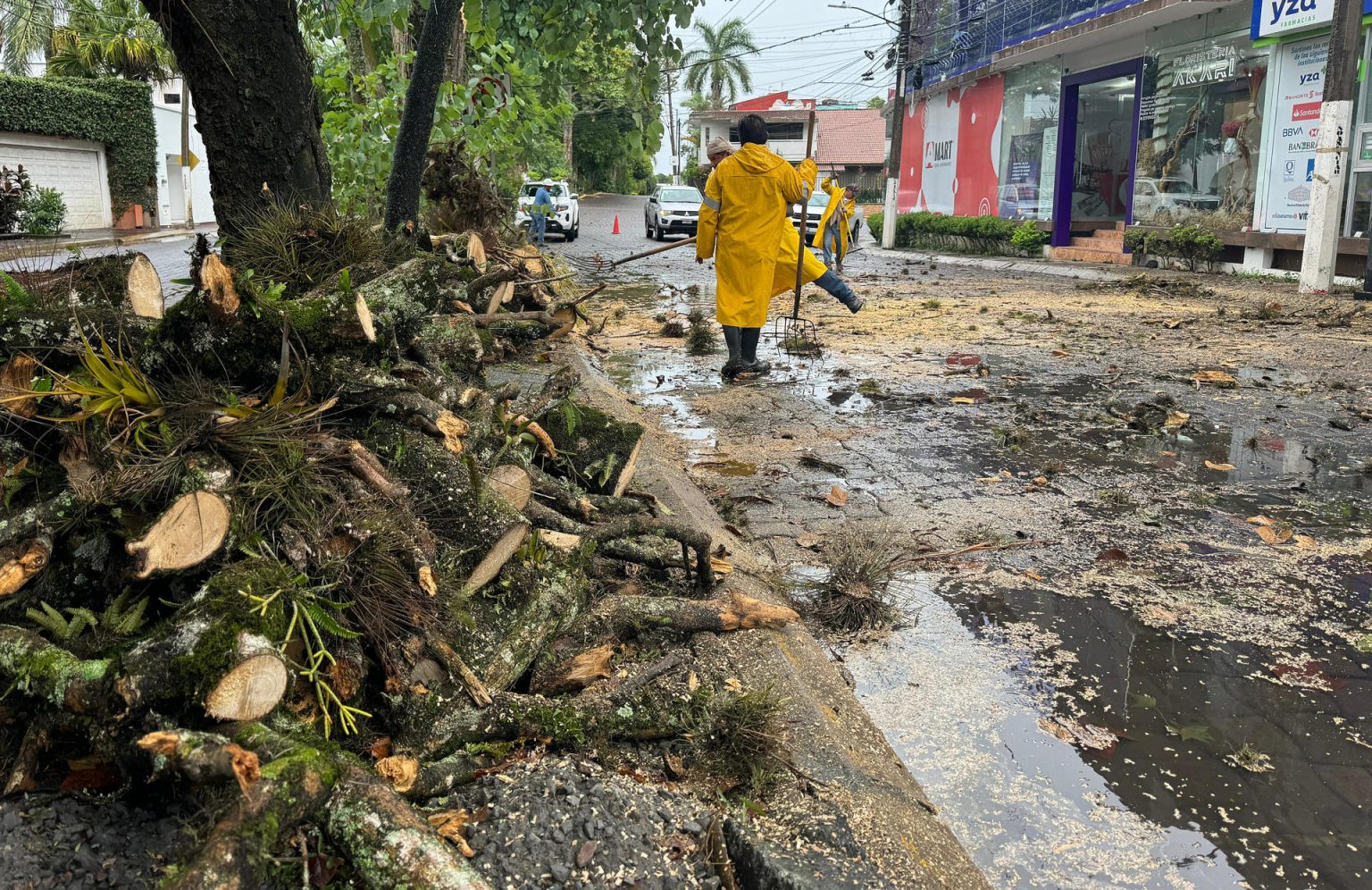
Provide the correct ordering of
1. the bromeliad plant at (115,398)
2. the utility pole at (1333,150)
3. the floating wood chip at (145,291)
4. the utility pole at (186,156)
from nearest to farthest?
the bromeliad plant at (115,398) < the floating wood chip at (145,291) < the utility pole at (1333,150) < the utility pole at (186,156)

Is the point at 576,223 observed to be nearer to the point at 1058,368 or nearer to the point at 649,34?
the point at 1058,368

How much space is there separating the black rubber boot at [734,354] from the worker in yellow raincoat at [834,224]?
204 inches

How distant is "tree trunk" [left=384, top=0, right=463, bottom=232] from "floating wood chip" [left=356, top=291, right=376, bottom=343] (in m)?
3.01

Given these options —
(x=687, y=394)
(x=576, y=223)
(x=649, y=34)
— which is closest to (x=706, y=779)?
(x=649, y=34)

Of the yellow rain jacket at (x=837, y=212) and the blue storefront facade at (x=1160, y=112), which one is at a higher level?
the blue storefront facade at (x=1160, y=112)

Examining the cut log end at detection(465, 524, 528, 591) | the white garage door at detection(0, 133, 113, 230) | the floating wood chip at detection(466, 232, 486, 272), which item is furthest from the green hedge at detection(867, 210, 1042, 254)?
the cut log end at detection(465, 524, 528, 591)

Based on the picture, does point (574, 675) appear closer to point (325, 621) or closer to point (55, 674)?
point (325, 621)

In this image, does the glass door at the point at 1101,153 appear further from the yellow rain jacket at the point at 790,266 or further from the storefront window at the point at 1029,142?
the yellow rain jacket at the point at 790,266

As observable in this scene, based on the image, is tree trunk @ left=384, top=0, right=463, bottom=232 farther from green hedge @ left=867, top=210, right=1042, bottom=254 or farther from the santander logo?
green hedge @ left=867, top=210, right=1042, bottom=254

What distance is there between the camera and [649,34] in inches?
234

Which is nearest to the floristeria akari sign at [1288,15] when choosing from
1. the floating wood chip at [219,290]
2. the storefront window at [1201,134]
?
the storefront window at [1201,134]

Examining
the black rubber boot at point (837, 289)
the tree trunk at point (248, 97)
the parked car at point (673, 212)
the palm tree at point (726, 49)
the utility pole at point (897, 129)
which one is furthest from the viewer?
the palm tree at point (726, 49)

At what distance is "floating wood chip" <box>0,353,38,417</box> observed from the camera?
2834 mm

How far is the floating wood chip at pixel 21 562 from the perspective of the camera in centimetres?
252
